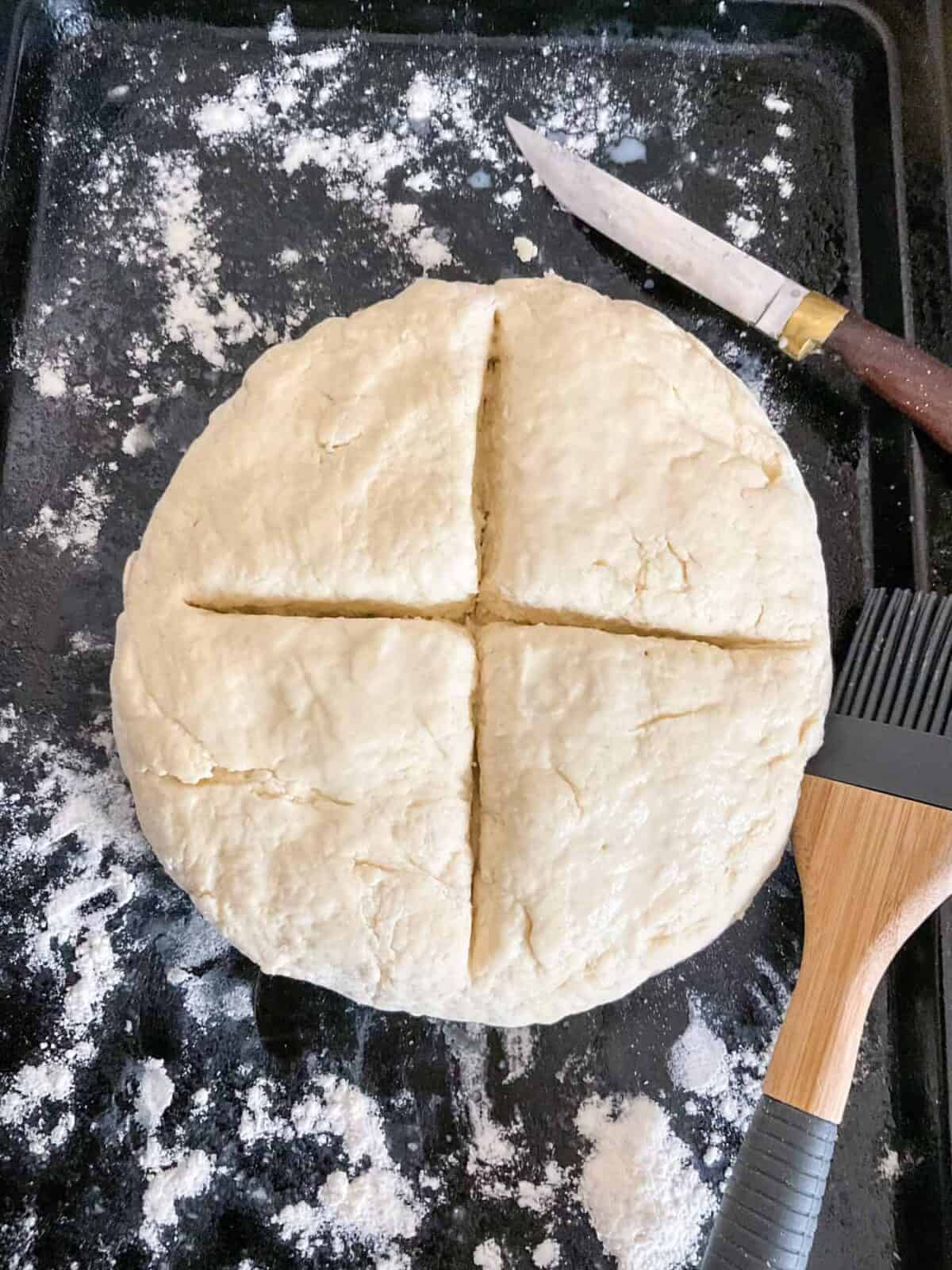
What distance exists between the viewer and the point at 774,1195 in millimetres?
1561

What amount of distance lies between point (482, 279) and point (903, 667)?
128 centimetres

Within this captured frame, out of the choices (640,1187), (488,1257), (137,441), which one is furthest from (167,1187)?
(137,441)

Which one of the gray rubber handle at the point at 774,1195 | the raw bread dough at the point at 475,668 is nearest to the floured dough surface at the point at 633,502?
the raw bread dough at the point at 475,668

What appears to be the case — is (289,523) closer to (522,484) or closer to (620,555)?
(522,484)

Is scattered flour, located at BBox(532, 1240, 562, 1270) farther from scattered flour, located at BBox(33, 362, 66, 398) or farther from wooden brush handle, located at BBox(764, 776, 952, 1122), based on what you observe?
scattered flour, located at BBox(33, 362, 66, 398)

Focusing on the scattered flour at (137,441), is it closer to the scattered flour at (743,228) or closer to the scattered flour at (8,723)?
the scattered flour at (8,723)

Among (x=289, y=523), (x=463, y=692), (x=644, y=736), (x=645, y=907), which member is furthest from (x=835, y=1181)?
(x=289, y=523)

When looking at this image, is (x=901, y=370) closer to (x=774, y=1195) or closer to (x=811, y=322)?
(x=811, y=322)

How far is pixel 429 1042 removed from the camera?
6.60 ft

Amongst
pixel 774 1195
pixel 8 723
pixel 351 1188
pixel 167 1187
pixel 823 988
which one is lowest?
pixel 167 1187

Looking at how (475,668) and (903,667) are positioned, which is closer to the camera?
(475,668)

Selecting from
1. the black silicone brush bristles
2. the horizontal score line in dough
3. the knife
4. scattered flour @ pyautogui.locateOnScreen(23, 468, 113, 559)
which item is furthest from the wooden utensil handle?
scattered flour @ pyautogui.locateOnScreen(23, 468, 113, 559)

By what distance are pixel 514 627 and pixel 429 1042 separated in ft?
3.07

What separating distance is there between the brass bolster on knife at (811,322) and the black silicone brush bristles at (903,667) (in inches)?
22.6
